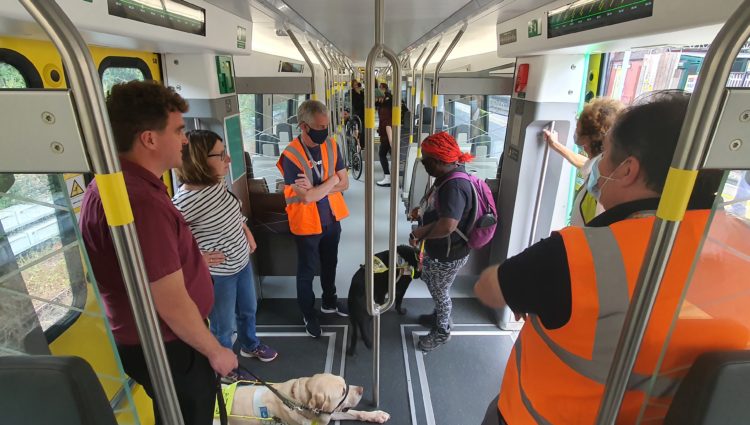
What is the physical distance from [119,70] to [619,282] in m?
3.01

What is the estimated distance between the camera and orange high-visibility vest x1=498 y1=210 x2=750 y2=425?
92 centimetres

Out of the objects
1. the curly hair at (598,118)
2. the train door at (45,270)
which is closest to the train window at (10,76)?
the train door at (45,270)

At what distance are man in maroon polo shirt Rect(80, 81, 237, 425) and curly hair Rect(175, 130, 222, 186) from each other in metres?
0.57

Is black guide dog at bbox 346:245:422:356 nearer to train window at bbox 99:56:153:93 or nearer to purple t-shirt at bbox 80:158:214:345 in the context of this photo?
purple t-shirt at bbox 80:158:214:345

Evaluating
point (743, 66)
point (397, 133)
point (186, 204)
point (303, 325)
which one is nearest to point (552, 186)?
point (743, 66)

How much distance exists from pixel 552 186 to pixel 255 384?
277 cm

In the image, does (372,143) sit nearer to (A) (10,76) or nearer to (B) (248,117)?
(A) (10,76)

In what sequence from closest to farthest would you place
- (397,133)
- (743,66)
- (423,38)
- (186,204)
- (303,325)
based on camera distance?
1. (397,133)
2. (743,66)
3. (186,204)
4. (303,325)
5. (423,38)

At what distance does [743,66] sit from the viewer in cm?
200

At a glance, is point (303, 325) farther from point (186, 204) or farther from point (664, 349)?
point (664, 349)

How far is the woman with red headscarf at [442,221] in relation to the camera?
8.80 feet

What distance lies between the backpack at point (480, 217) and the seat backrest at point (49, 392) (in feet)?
7.74

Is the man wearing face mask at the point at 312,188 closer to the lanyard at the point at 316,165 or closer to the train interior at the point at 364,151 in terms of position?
the lanyard at the point at 316,165

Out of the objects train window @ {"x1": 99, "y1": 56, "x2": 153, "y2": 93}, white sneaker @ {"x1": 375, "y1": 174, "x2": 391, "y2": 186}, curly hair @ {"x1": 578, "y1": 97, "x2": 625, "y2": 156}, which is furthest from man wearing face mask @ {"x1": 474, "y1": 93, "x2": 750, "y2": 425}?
white sneaker @ {"x1": 375, "y1": 174, "x2": 391, "y2": 186}
